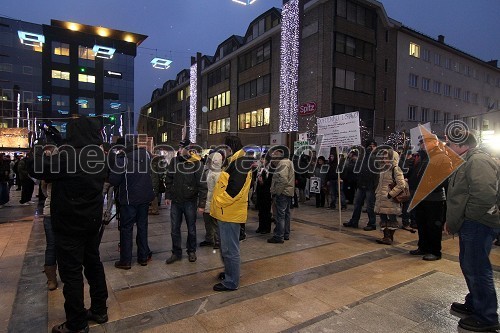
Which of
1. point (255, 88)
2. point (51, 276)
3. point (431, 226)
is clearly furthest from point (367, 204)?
point (255, 88)

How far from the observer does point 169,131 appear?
179ft

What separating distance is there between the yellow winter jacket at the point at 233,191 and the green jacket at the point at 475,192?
2380 mm

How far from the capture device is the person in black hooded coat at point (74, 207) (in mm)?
3164

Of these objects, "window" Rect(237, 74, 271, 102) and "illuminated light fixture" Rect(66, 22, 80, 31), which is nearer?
"window" Rect(237, 74, 271, 102)

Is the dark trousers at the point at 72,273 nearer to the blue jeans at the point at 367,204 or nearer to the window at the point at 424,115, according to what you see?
the blue jeans at the point at 367,204

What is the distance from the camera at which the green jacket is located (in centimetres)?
325

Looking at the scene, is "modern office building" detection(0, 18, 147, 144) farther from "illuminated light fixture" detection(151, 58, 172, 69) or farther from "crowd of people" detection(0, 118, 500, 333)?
"crowd of people" detection(0, 118, 500, 333)

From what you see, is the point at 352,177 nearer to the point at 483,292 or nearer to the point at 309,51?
the point at 483,292

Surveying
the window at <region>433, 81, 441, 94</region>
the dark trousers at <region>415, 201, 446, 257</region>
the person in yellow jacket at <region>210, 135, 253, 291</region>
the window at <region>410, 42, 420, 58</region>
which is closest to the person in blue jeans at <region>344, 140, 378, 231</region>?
the dark trousers at <region>415, 201, 446, 257</region>

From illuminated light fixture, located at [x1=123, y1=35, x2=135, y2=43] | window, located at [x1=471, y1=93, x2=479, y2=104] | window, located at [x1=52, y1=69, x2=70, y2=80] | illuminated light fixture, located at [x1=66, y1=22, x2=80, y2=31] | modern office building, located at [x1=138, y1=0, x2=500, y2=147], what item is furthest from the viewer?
illuminated light fixture, located at [x1=123, y1=35, x2=135, y2=43]

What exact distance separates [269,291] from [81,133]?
9.71 feet

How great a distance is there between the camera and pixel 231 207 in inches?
164

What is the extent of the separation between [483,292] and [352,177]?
9.19m

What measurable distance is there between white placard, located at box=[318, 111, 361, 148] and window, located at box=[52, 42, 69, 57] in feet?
171
